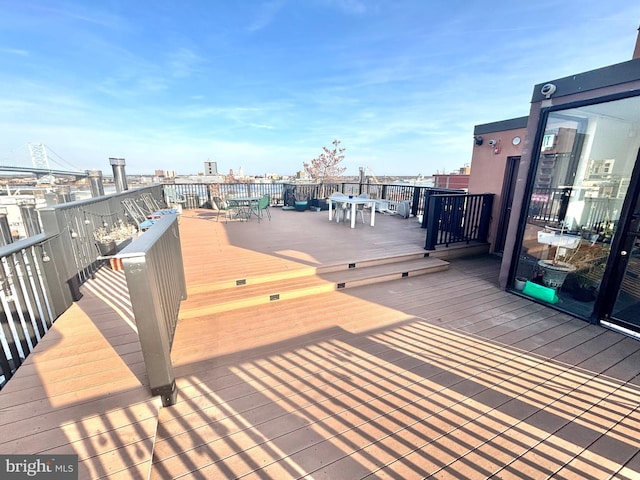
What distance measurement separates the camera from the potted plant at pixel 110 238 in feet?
12.4

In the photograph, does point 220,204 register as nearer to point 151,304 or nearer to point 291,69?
point 291,69

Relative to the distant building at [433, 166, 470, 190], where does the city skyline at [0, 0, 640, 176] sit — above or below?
above

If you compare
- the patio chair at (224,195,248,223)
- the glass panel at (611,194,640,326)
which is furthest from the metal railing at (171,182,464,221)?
the glass panel at (611,194,640,326)

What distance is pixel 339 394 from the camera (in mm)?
1827

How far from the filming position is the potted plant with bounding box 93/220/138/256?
12.4 ft

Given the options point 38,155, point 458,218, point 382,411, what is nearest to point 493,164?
point 458,218

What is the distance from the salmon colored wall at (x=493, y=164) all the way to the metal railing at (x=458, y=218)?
0.14 metres

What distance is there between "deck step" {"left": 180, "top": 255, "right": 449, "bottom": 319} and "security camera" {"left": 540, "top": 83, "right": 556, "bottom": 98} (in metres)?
2.64

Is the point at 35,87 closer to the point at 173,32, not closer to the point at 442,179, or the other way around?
the point at 173,32

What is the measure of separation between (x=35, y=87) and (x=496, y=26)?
63.9ft

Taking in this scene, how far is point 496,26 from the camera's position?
6246 millimetres

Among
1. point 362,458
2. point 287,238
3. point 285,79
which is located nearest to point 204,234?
point 287,238

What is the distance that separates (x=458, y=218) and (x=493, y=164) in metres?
1.37

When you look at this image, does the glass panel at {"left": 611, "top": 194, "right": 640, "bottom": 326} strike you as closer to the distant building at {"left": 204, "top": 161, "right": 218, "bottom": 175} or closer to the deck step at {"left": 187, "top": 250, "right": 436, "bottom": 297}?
the deck step at {"left": 187, "top": 250, "right": 436, "bottom": 297}
